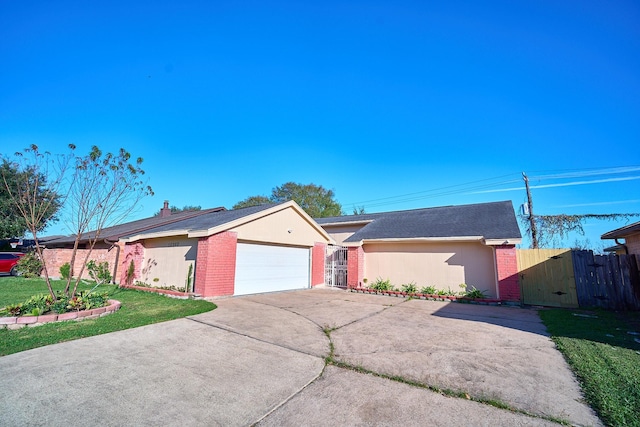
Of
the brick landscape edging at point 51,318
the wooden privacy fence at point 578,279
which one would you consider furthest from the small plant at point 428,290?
the brick landscape edging at point 51,318

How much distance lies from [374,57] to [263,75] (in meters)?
4.73

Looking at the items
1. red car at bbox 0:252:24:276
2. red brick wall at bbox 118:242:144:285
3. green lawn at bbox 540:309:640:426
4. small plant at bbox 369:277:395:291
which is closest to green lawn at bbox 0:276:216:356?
red brick wall at bbox 118:242:144:285

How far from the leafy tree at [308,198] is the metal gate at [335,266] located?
2327cm

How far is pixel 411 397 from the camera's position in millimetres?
3111

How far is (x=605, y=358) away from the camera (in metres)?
4.24

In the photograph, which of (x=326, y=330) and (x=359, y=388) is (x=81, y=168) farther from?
(x=359, y=388)

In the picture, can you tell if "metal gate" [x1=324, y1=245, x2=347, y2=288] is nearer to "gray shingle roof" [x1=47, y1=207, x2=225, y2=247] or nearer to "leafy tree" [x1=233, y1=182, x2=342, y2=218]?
"gray shingle roof" [x1=47, y1=207, x2=225, y2=247]

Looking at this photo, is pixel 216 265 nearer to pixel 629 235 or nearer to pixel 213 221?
pixel 213 221

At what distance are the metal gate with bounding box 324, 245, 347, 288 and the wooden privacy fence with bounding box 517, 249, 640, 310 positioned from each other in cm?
758

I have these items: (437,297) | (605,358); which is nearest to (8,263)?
(437,297)

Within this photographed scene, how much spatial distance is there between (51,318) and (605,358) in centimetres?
1026

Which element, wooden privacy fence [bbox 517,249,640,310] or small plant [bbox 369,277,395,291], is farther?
small plant [bbox 369,277,395,291]

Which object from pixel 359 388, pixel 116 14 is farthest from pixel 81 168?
pixel 359 388

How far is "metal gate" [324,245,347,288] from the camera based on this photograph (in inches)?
573
